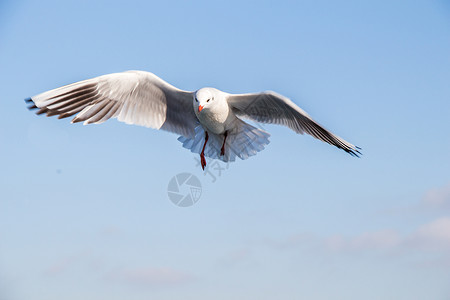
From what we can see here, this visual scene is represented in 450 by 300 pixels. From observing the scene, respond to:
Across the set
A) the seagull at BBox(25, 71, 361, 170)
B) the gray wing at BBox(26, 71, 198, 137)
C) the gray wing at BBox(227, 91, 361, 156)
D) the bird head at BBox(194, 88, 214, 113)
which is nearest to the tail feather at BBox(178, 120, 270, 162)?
the seagull at BBox(25, 71, 361, 170)

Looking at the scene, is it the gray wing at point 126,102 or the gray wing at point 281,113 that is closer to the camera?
the gray wing at point 281,113

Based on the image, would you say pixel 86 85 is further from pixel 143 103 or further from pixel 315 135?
pixel 315 135

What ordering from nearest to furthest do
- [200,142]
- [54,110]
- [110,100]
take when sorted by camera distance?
[54,110] < [110,100] < [200,142]

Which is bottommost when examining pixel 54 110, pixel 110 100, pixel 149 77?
pixel 54 110

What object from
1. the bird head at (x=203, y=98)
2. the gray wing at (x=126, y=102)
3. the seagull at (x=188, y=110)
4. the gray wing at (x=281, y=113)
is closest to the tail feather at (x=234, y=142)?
the seagull at (x=188, y=110)

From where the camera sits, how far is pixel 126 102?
634cm

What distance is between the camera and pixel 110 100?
625 cm

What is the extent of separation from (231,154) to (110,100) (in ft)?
5.98

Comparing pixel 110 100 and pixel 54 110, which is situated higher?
pixel 110 100

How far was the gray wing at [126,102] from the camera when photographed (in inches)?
235

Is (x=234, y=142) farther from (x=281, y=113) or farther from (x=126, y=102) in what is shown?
(x=126, y=102)

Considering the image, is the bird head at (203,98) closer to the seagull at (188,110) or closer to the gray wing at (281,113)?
the seagull at (188,110)

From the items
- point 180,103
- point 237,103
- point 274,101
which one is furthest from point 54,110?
point 274,101

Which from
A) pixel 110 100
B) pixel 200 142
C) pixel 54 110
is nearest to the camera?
pixel 54 110
